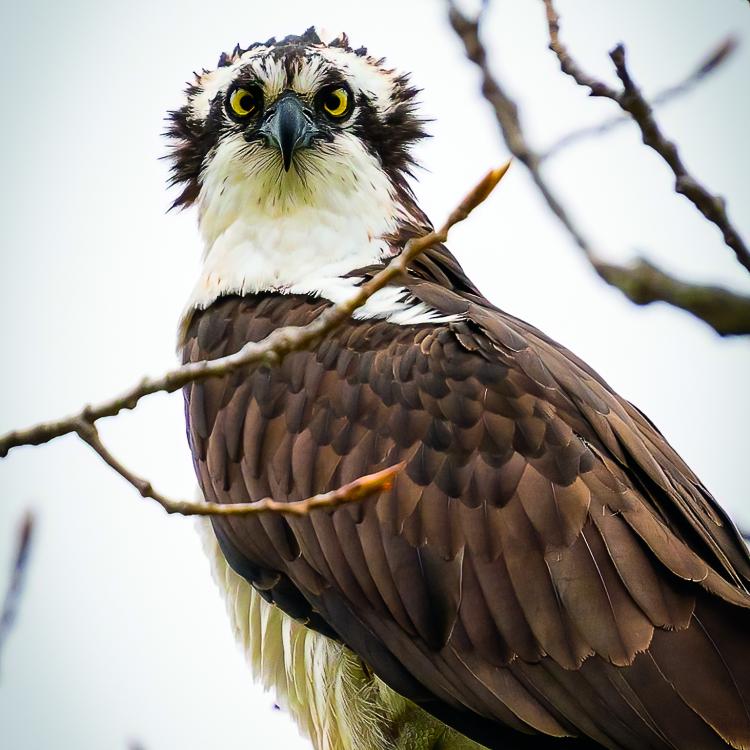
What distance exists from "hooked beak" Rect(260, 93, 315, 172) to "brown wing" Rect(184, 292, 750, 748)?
0.79 metres

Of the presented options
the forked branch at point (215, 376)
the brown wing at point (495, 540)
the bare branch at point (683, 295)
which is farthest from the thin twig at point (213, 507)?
the brown wing at point (495, 540)

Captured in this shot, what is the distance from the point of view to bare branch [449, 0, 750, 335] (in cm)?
277

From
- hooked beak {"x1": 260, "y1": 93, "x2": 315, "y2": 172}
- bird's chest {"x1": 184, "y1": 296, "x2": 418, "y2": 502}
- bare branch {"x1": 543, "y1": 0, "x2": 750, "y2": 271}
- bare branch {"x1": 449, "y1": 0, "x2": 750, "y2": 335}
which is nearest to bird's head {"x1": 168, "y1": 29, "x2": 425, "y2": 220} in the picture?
hooked beak {"x1": 260, "y1": 93, "x2": 315, "y2": 172}

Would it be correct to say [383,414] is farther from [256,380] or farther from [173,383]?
[173,383]

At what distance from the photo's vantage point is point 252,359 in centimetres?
276

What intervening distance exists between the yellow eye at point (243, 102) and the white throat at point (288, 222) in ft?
0.49

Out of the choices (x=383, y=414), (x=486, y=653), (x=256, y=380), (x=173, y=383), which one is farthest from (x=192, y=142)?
(x=173, y=383)

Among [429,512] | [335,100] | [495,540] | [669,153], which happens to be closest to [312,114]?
[335,100]

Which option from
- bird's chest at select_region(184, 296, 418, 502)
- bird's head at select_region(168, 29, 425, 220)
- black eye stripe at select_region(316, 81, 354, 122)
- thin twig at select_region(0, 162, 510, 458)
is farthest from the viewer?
black eye stripe at select_region(316, 81, 354, 122)

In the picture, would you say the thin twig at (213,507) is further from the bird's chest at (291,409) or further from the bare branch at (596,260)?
the bird's chest at (291,409)

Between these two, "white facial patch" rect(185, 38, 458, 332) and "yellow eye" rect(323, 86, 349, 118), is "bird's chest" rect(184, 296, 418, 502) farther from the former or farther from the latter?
"yellow eye" rect(323, 86, 349, 118)

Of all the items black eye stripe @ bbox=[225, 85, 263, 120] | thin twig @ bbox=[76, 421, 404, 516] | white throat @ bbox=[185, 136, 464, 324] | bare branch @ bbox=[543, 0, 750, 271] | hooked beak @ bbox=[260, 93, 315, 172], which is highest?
black eye stripe @ bbox=[225, 85, 263, 120]

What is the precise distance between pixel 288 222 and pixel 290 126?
0.42 m

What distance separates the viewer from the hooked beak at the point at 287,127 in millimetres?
5141
